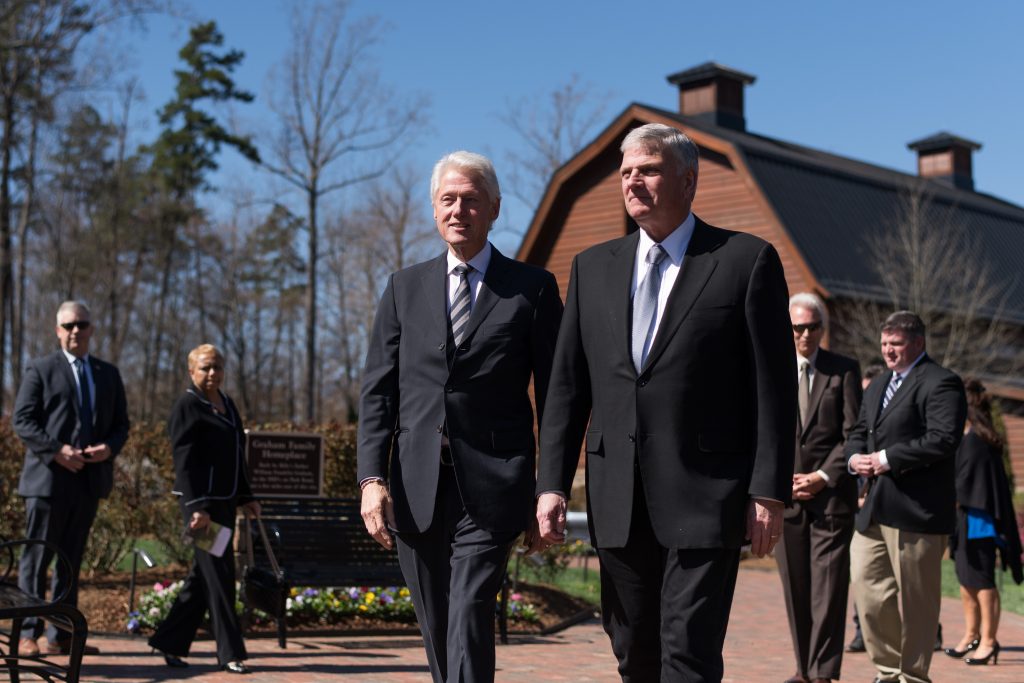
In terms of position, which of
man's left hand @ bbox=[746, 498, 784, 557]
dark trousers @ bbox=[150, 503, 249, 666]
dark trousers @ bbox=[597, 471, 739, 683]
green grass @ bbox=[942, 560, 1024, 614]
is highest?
man's left hand @ bbox=[746, 498, 784, 557]

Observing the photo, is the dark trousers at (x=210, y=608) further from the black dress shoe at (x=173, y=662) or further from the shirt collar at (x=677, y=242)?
the shirt collar at (x=677, y=242)

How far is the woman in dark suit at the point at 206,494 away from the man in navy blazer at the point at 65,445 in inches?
29.2

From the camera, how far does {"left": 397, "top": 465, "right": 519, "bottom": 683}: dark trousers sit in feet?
15.3

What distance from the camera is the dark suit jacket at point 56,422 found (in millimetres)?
8859

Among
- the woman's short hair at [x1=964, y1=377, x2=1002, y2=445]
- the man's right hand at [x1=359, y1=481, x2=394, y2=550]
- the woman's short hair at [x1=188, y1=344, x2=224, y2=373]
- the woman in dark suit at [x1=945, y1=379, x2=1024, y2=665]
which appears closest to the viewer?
the man's right hand at [x1=359, y1=481, x2=394, y2=550]

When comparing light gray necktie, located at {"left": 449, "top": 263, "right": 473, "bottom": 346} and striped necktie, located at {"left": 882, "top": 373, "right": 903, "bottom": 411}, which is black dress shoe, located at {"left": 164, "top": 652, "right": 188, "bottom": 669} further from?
striped necktie, located at {"left": 882, "top": 373, "right": 903, "bottom": 411}

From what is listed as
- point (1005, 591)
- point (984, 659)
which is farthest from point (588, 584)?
point (984, 659)

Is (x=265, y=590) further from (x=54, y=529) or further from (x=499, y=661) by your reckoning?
(x=499, y=661)

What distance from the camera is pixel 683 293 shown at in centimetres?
432

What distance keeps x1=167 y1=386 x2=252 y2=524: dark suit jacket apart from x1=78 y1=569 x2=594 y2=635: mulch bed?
204 centimetres

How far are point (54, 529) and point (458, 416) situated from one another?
4.92 metres

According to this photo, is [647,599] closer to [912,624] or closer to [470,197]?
[470,197]

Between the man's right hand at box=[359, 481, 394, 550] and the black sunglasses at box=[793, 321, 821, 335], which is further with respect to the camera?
the black sunglasses at box=[793, 321, 821, 335]

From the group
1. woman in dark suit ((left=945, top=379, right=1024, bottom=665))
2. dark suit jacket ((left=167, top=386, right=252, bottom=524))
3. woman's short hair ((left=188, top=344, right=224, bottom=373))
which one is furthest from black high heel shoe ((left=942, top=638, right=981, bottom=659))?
woman's short hair ((left=188, top=344, right=224, bottom=373))
